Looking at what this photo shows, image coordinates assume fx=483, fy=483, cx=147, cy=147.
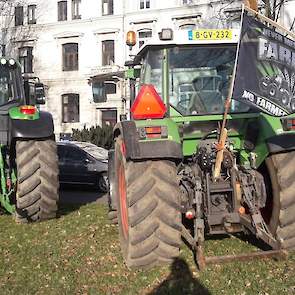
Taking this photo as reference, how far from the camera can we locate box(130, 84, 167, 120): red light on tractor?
4.82 m

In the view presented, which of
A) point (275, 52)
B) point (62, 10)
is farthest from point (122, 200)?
point (62, 10)

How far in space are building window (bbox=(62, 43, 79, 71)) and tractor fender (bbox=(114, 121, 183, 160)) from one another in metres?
32.8

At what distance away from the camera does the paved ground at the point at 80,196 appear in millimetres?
11147

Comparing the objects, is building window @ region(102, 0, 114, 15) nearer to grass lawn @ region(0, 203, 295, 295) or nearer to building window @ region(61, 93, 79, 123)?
building window @ region(61, 93, 79, 123)

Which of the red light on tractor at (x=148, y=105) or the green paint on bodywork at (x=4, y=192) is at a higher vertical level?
the red light on tractor at (x=148, y=105)

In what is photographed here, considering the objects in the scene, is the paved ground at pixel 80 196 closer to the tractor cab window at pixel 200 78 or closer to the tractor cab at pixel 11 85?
the tractor cab at pixel 11 85

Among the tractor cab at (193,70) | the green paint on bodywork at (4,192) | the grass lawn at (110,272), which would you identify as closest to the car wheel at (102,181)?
the green paint on bodywork at (4,192)

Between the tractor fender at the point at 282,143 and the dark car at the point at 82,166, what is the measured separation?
863cm

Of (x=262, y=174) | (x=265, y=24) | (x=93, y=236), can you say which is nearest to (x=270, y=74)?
(x=265, y=24)

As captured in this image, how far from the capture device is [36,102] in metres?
8.62

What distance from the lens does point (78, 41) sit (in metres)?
36.5

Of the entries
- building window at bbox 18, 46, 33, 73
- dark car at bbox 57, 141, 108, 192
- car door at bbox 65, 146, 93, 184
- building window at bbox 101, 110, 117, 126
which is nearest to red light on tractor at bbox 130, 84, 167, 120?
dark car at bbox 57, 141, 108, 192

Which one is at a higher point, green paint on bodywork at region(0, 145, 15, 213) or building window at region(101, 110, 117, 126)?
green paint on bodywork at region(0, 145, 15, 213)

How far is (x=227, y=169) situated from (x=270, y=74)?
113 centimetres
